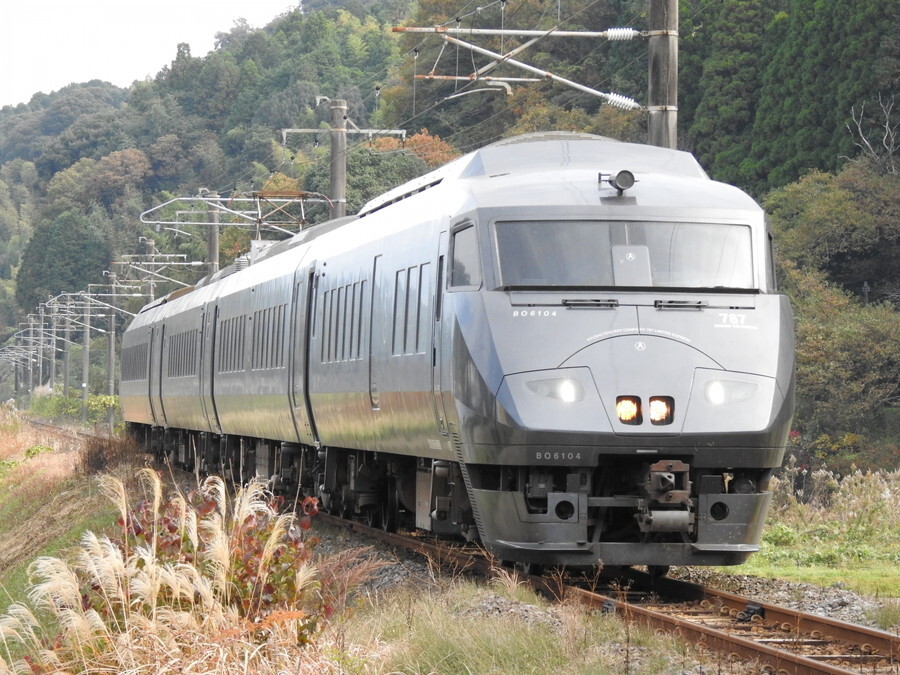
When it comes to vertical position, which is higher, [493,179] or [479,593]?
[493,179]

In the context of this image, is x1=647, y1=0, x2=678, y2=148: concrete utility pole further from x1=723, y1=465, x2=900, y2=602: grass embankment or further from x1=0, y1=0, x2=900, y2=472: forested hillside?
x1=723, y1=465, x2=900, y2=602: grass embankment

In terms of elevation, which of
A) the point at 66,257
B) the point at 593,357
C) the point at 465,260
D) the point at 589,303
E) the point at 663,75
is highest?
the point at 663,75

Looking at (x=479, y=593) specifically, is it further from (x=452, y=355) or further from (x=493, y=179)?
(x=493, y=179)

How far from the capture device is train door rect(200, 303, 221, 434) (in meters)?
26.0

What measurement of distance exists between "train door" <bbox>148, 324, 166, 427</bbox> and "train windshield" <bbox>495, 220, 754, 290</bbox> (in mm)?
22559

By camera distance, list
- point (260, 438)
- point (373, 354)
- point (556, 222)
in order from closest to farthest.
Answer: point (556, 222), point (373, 354), point (260, 438)

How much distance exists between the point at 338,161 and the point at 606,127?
31114 mm

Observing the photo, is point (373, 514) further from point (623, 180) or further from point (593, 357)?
point (593, 357)

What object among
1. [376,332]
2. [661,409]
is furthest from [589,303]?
[376,332]

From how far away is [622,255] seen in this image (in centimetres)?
1128

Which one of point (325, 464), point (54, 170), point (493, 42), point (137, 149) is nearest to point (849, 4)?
point (493, 42)

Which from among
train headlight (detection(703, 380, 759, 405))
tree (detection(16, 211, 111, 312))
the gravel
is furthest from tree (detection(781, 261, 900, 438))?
tree (detection(16, 211, 111, 312))

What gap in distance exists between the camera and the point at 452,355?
11.5m

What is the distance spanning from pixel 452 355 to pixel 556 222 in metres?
1.25
